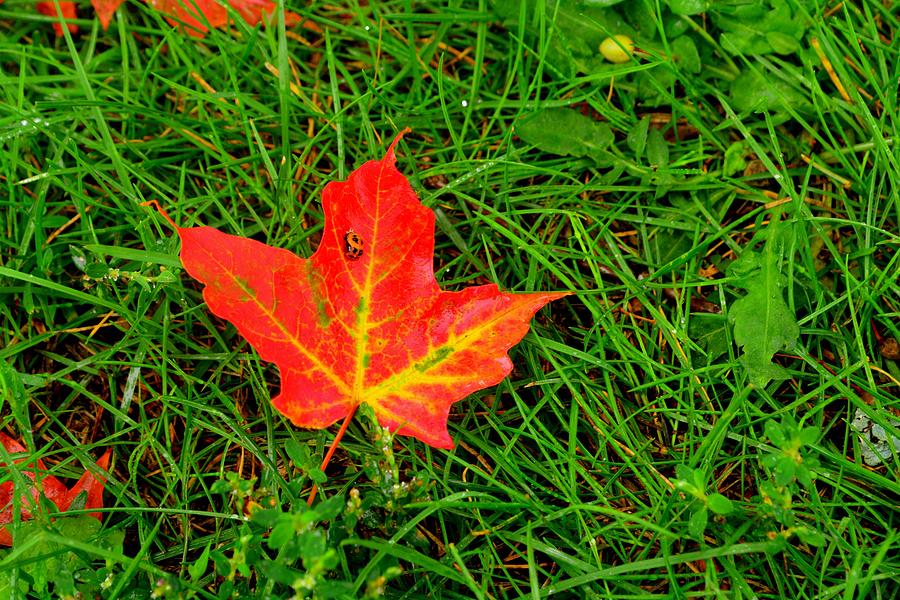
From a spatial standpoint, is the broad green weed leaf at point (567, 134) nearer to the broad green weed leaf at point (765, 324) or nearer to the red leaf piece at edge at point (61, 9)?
the broad green weed leaf at point (765, 324)

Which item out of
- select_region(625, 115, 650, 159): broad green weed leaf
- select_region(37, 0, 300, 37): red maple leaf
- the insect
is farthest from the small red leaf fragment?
select_region(625, 115, 650, 159): broad green weed leaf

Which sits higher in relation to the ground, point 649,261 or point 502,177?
point 502,177

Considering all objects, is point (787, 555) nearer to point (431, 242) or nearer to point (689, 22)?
point (431, 242)

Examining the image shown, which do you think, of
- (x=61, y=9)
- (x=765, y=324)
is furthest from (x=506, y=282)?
(x=61, y=9)

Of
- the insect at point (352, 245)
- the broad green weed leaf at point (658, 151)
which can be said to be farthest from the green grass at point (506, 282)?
the insect at point (352, 245)

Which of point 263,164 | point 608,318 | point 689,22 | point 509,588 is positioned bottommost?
point 509,588

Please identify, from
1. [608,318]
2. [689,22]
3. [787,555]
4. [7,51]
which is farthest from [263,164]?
[787,555]

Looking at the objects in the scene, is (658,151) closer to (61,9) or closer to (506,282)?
(506,282)
